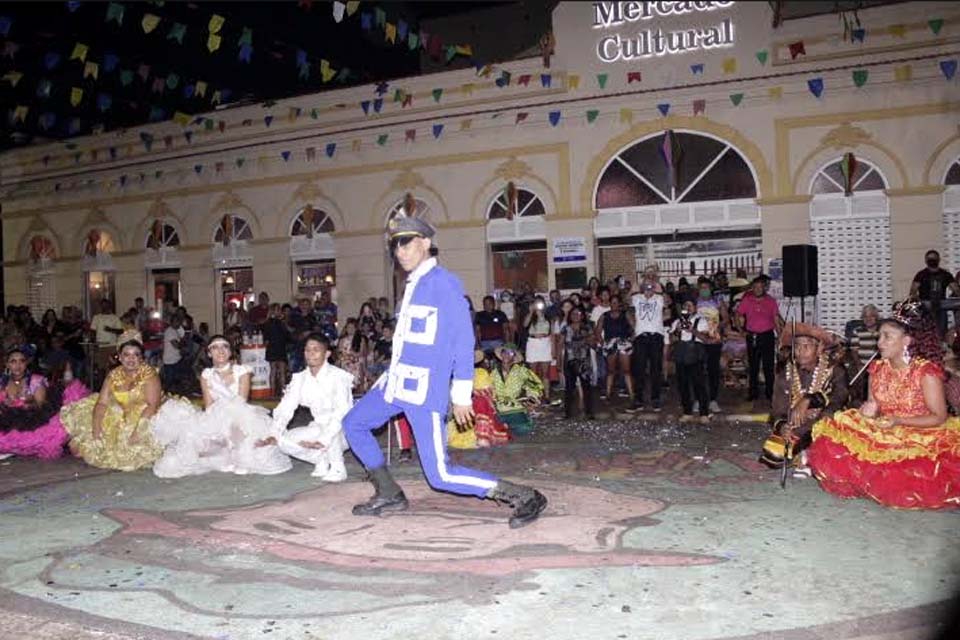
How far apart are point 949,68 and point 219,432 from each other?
42.3 feet

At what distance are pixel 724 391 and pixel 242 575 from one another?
9.87 metres

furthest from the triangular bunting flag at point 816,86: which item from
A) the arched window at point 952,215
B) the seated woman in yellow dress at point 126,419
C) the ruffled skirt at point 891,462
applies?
the seated woman in yellow dress at point 126,419

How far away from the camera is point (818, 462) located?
609 centimetres

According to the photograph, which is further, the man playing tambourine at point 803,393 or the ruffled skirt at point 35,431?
the ruffled skirt at point 35,431

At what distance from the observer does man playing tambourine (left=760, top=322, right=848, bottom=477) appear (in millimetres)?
6648

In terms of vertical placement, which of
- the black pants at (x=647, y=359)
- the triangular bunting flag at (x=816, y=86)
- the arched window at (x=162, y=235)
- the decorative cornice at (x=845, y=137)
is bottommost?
the black pants at (x=647, y=359)

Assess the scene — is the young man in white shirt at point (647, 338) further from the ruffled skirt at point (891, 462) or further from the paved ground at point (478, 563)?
the ruffled skirt at point (891, 462)

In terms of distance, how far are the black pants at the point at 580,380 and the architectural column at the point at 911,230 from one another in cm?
680

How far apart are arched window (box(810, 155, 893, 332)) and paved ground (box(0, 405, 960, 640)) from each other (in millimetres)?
9084

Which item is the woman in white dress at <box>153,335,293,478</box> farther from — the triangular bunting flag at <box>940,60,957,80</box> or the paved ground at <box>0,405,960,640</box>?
the triangular bunting flag at <box>940,60,957,80</box>

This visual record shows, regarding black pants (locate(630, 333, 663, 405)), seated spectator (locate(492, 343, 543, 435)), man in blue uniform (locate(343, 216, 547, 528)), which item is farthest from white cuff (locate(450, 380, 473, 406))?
black pants (locate(630, 333, 663, 405))

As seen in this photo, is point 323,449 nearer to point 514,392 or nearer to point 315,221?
point 514,392

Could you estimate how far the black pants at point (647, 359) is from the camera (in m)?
11.3

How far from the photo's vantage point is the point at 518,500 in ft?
17.3
